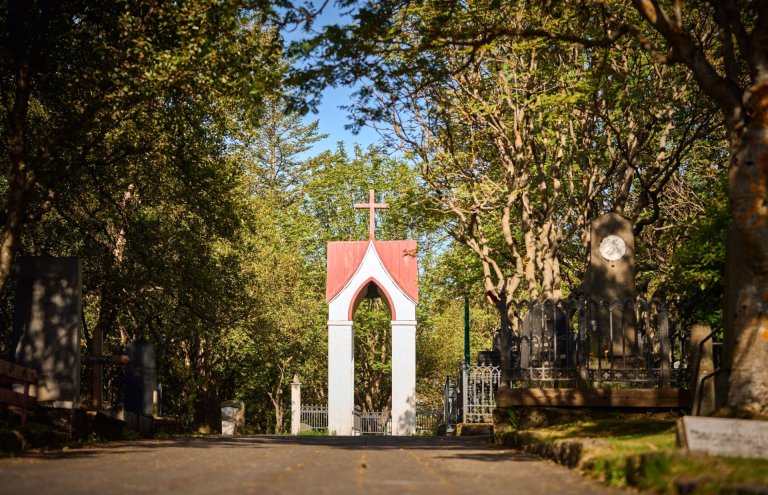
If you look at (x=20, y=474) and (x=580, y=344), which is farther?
(x=580, y=344)

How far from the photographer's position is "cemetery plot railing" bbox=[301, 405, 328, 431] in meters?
40.2

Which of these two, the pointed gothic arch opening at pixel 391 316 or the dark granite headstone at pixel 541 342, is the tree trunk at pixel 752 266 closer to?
the dark granite headstone at pixel 541 342

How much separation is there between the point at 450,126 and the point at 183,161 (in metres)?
9.49

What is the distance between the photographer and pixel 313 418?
40562 millimetres

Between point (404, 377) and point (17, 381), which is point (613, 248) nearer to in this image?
point (17, 381)

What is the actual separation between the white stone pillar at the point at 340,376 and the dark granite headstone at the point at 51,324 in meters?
23.8

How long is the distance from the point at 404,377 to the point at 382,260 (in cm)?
477

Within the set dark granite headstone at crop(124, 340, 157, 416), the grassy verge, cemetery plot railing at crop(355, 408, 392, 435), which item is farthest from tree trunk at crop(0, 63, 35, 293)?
cemetery plot railing at crop(355, 408, 392, 435)

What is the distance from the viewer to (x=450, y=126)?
2700cm

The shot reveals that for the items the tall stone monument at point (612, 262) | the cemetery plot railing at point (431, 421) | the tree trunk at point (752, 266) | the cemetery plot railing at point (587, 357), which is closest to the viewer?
the tree trunk at point (752, 266)

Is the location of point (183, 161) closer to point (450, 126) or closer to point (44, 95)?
point (44, 95)

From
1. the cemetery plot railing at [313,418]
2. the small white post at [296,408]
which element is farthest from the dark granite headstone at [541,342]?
the cemetery plot railing at [313,418]

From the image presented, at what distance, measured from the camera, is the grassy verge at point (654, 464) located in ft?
18.6

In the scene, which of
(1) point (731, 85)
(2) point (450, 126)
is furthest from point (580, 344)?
(2) point (450, 126)
